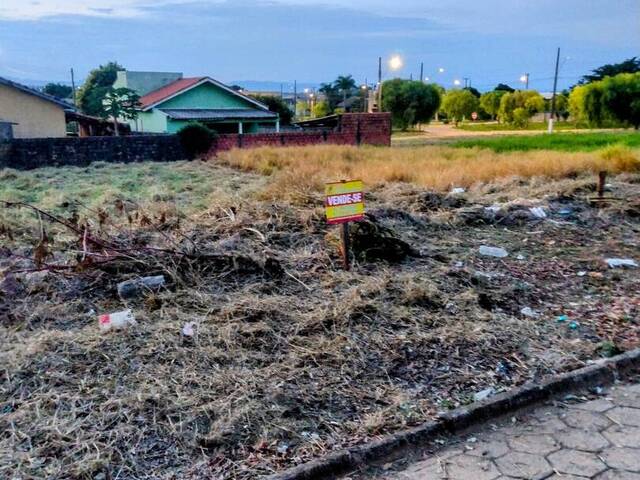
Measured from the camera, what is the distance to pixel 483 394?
2557 millimetres

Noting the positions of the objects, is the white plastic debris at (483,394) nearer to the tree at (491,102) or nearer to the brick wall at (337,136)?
the brick wall at (337,136)

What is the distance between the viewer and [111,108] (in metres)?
21.6

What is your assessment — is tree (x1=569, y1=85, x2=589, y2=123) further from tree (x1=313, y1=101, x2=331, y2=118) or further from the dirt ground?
the dirt ground

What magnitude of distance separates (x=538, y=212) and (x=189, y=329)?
178 inches

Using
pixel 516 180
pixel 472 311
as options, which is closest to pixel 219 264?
pixel 472 311

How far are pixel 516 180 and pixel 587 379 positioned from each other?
5856 mm

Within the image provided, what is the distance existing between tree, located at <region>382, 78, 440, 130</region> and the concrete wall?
2402cm

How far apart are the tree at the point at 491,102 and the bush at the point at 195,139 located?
131ft

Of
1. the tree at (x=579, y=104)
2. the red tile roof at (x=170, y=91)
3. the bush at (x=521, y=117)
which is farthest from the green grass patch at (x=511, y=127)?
the red tile roof at (x=170, y=91)

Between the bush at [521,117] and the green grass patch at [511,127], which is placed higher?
the bush at [521,117]

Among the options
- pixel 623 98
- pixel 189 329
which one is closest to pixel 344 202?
pixel 189 329

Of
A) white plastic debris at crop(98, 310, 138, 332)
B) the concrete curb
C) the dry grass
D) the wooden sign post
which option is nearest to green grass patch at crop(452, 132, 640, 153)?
the dry grass

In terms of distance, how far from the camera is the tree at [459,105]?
5038 cm

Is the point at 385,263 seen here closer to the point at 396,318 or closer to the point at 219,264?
the point at 396,318
